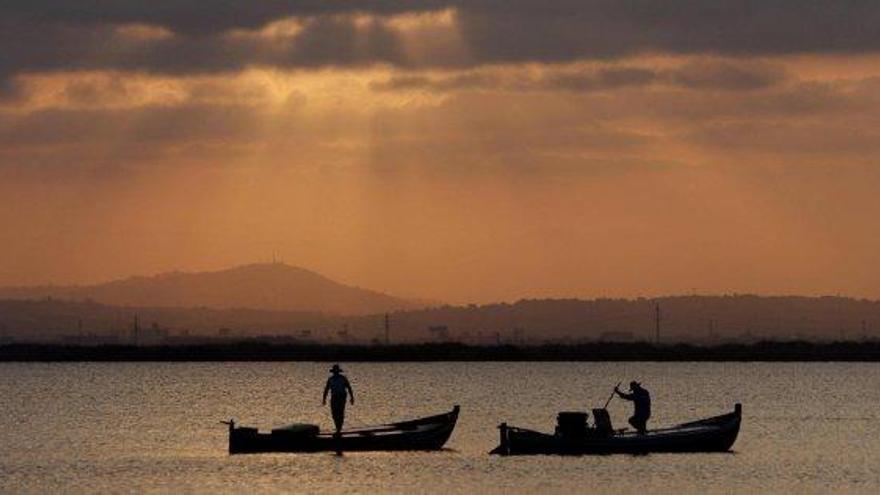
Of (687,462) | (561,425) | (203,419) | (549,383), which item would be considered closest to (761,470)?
(687,462)

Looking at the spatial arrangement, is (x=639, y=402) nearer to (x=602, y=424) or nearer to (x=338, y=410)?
(x=602, y=424)

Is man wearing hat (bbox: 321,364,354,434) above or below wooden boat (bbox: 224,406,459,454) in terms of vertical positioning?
above

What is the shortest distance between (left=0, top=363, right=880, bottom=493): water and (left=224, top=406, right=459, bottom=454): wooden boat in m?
0.38

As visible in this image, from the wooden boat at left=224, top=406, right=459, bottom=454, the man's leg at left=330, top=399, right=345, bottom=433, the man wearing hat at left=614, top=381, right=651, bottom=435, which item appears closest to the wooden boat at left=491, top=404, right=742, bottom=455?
the man wearing hat at left=614, top=381, right=651, bottom=435

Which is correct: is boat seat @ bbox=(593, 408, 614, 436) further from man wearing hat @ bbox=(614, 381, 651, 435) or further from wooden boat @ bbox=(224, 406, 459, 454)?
wooden boat @ bbox=(224, 406, 459, 454)

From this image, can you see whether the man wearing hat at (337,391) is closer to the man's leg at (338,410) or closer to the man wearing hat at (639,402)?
the man's leg at (338,410)

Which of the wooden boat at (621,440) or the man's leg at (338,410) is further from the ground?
the man's leg at (338,410)

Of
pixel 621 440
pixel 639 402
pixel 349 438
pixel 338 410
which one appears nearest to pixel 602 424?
pixel 621 440

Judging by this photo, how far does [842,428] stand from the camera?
3019 inches

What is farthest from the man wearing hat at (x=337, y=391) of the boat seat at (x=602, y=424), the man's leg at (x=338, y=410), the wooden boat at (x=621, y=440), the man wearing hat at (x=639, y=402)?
the man wearing hat at (x=639, y=402)

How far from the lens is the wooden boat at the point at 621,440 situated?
53719 mm

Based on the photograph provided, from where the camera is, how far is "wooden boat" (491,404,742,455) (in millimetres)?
53719

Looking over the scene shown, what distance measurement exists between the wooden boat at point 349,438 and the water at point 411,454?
0.38m

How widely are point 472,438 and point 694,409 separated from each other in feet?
107
